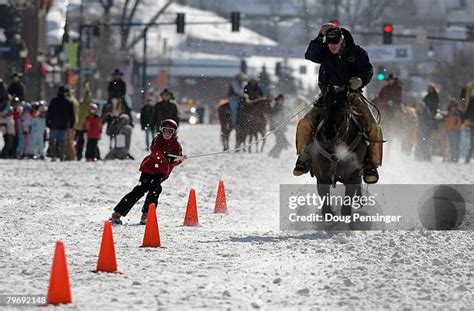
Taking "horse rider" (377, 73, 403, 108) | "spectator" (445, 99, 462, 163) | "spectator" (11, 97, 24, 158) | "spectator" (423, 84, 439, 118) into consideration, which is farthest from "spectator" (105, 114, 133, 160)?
"spectator" (445, 99, 462, 163)

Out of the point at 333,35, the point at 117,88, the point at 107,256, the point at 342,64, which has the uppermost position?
the point at 333,35

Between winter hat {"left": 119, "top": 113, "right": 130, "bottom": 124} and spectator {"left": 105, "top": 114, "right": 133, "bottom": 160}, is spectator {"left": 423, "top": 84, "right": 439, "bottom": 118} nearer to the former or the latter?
winter hat {"left": 119, "top": 113, "right": 130, "bottom": 124}

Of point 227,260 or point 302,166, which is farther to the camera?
point 302,166

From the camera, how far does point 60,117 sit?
31.8 metres

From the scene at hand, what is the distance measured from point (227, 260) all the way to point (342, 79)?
12.4ft

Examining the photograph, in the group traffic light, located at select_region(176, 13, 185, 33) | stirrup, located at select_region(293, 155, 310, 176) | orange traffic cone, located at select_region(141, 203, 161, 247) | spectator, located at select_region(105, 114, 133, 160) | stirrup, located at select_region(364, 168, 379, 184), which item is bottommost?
spectator, located at select_region(105, 114, 133, 160)

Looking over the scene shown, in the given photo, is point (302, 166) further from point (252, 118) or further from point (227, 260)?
point (252, 118)

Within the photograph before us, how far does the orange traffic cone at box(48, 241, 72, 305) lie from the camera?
920 centimetres

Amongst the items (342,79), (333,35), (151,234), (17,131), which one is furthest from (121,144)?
(151,234)

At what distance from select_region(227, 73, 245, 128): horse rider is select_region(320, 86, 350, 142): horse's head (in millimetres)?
23620

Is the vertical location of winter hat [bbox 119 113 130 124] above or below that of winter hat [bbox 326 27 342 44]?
below

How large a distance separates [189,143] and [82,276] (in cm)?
3639

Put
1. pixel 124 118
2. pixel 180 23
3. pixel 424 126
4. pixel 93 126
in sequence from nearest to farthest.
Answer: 1. pixel 93 126
2. pixel 124 118
3. pixel 424 126
4. pixel 180 23

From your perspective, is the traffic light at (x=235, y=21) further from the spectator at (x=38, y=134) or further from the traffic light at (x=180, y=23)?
the spectator at (x=38, y=134)
